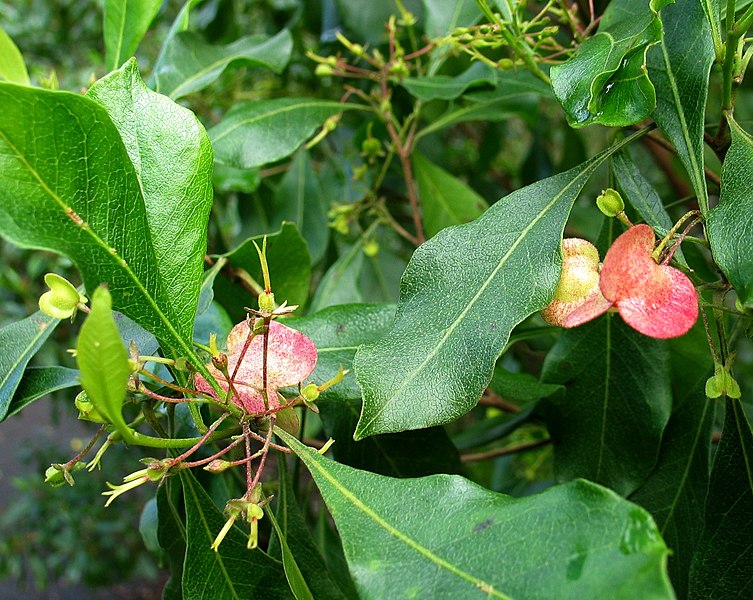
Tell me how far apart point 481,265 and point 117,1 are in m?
0.47

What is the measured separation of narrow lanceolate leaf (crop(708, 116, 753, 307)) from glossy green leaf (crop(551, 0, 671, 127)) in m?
0.06

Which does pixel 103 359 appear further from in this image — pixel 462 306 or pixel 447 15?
pixel 447 15

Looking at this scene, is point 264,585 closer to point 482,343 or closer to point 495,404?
point 482,343

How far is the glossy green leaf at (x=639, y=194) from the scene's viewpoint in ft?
1.64

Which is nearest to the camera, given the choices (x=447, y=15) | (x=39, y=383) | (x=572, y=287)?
(x=572, y=287)

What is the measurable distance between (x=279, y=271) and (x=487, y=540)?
15.1 inches

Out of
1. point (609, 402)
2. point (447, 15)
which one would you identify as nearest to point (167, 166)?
point (609, 402)

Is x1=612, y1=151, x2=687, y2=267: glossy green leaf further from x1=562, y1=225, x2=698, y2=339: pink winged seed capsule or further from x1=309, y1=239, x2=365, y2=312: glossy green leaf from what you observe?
x1=309, y1=239, x2=365, y2=312: glossy green leaf

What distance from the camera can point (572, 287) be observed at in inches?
17.7

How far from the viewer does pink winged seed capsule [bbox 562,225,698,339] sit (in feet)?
1.29

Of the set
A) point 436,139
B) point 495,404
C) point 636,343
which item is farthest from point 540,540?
point 436,139

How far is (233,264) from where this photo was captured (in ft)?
2.27

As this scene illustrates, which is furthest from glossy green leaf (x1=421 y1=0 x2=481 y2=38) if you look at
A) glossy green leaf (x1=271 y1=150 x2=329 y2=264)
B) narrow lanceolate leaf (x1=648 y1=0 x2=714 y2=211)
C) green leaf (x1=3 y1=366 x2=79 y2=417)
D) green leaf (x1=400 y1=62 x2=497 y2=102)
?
green leaf (x1=3 y1=366 x2=79 y2=417)

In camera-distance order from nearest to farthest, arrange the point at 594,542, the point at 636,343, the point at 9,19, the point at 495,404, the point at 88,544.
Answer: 1. the point at 594,542
2. the point at 636,343
3. the point at 495,404
4. the point at 9,19
5. the point at 88,544
